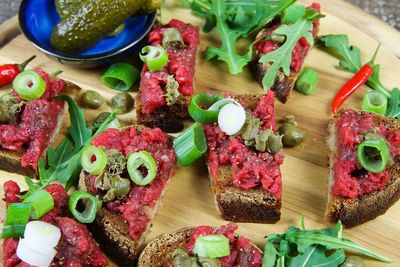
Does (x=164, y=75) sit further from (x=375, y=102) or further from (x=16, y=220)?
(x=375, y=102)

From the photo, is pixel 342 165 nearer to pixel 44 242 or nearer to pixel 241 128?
pixel 241 128

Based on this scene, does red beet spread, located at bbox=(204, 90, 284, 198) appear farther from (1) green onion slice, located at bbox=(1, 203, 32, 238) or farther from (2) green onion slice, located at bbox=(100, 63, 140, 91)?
(1) green onion slice, located at bbox=(1, 203, 32, 238)

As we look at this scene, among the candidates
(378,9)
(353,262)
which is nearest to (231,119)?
(353,262)

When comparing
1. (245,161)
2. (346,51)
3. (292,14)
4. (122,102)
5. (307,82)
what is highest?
(292,14)

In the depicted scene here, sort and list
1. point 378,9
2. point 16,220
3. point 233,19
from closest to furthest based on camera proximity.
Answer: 1. point 16,220
2. point 233,19
3. point 378,9

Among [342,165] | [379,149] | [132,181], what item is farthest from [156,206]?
[379,149]

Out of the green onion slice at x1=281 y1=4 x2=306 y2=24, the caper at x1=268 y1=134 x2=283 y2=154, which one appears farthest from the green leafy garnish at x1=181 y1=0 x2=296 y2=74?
the caper at x1=268 y1=134 x2=283 y2=154

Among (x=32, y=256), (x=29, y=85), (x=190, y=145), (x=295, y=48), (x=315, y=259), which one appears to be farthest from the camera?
(x=295, y=48)

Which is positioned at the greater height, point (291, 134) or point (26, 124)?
point (291, 134)
